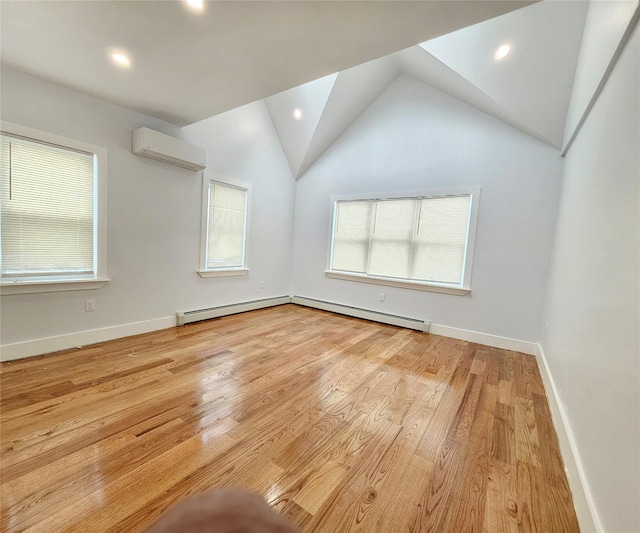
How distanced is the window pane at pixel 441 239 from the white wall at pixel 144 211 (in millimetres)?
2394

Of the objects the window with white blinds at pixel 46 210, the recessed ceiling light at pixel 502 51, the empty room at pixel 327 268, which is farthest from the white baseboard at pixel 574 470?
the window with white blinds at pixel 46 210

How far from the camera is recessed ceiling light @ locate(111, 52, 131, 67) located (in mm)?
1978

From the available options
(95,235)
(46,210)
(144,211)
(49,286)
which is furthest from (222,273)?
(46,210)

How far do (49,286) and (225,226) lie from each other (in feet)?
6.44

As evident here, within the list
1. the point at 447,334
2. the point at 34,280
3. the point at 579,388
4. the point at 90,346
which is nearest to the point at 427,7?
the point at 579,388

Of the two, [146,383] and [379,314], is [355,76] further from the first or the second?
[146,383]

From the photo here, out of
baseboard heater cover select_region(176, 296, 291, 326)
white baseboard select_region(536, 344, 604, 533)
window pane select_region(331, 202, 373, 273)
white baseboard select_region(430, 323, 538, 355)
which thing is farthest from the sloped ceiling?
baseboard heater cover select_region(176, 296, 291, 326)

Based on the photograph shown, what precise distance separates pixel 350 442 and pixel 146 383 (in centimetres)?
157

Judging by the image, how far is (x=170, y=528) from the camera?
0.50 metres

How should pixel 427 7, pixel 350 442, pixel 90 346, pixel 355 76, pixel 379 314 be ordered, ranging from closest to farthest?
1. pixel 427 7
2. pixel 350 442
3. pixel 90 346
4. pixel 355 76
5. pixel 379 314

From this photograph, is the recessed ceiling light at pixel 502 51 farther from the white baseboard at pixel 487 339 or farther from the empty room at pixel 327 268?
the white baseboard at pixel 487 339

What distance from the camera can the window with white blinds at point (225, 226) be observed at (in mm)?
3754

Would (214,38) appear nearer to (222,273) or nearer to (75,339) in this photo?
(222,273)

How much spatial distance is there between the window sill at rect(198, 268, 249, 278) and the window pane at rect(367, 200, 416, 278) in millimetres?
1936
